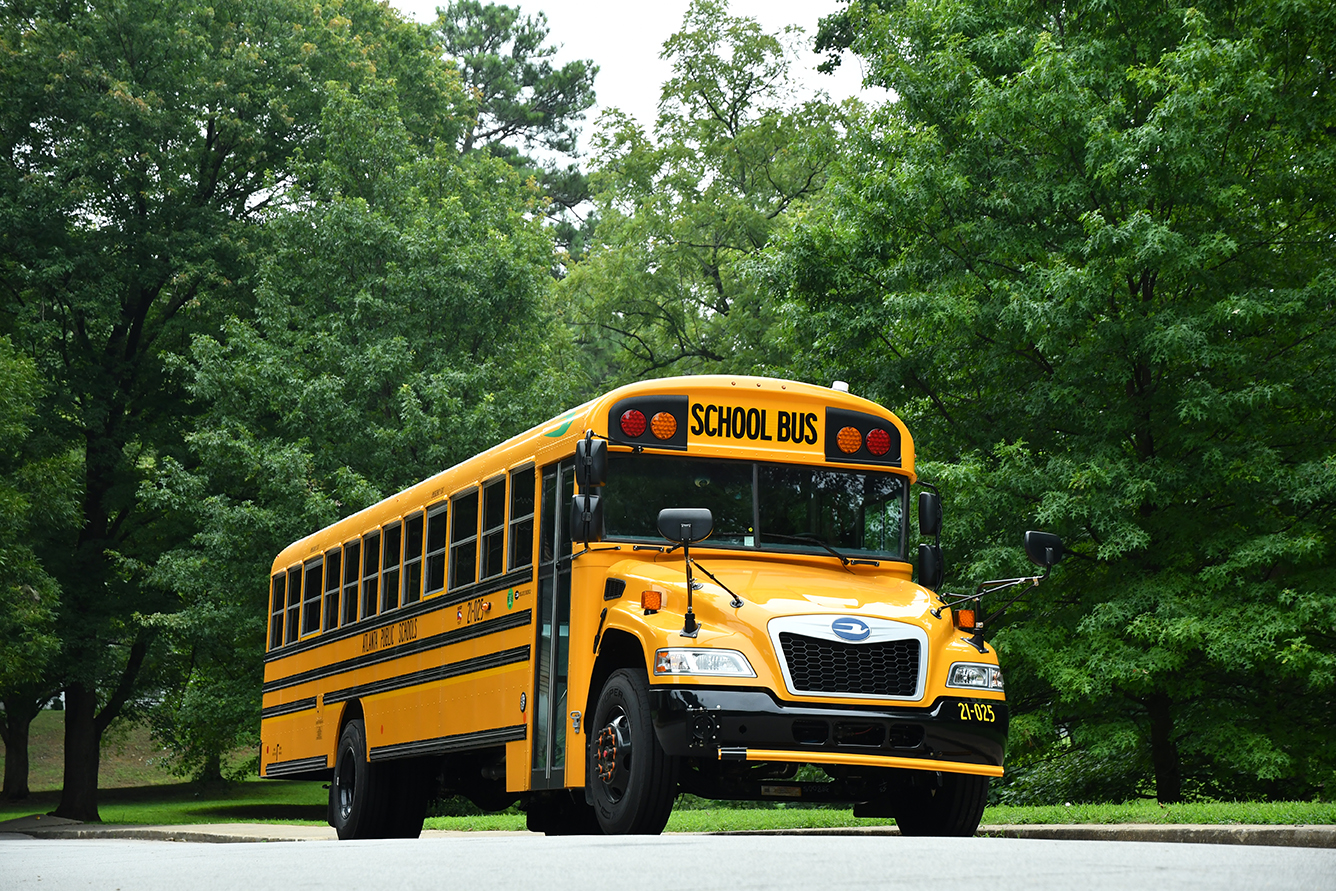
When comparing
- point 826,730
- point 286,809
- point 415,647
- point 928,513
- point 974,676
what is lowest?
point 286,809

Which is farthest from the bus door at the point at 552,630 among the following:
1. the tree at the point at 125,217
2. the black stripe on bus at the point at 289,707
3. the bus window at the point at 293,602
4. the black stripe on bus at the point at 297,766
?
the tree at the point at 125,217

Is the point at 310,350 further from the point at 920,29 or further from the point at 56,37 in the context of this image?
the point at 920,29

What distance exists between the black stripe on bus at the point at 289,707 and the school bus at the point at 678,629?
1964 millimetres

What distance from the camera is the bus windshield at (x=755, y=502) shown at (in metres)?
10.8

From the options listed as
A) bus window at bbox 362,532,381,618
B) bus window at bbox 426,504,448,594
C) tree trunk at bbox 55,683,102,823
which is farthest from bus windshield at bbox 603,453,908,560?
tree trunk at bbox 55,683,102,823

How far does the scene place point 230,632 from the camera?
25.8 meters

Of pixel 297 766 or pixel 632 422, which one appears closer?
pixel 632 422

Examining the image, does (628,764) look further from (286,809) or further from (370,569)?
(286,809)

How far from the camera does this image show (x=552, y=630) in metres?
11.0

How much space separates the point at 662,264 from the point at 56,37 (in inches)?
491

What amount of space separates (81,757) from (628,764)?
27.3m

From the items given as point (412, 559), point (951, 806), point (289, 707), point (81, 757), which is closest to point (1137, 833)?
point (951, 806)

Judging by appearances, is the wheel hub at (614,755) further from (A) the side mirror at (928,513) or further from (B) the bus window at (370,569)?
(B) the bus window at (370,569)

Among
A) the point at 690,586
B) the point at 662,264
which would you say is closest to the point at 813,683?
the point at 690,586
